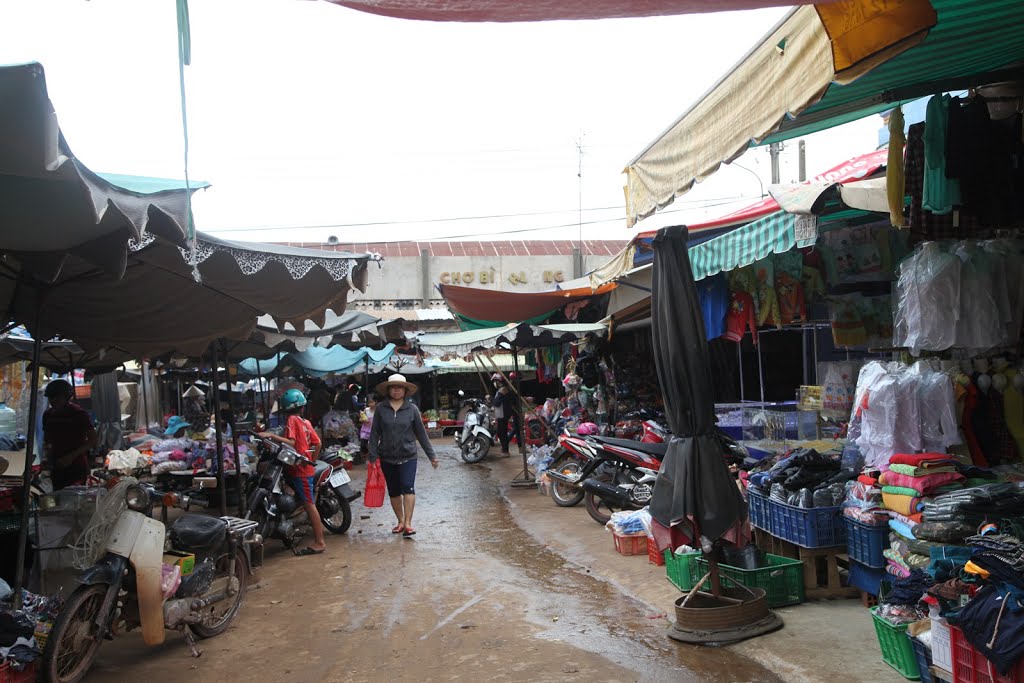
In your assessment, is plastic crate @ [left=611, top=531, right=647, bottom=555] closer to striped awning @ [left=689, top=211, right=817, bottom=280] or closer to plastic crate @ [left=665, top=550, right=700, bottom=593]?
plastic crate @ [left=665, top=550, right=700, bottom=593]

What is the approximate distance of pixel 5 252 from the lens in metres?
4.50

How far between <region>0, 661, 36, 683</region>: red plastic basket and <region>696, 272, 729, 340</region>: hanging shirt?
6336 mm

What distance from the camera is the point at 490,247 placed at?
35031mm

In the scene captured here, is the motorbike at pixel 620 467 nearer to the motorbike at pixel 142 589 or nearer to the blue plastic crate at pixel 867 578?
the blue plastic crate at pixel 867 578

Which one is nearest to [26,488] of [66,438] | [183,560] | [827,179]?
[183,560]

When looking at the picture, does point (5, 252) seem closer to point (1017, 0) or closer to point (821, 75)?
point (821, 75)

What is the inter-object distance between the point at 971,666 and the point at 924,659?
0.49 metres

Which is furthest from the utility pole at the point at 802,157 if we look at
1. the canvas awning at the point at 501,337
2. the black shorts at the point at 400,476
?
the black shorts at the point at 400,476

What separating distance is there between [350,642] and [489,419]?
13.8 meters

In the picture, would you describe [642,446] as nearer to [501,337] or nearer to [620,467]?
[620,467]

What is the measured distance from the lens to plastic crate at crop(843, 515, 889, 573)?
16.1 ft

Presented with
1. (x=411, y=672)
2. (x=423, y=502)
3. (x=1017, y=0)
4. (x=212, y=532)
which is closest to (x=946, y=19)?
(x=1017, y=0)

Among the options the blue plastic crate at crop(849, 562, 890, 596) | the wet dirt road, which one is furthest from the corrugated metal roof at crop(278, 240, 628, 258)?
the blue plastic crate at crop(849, 562, 890, 596)

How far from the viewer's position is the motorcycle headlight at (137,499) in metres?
5.15
